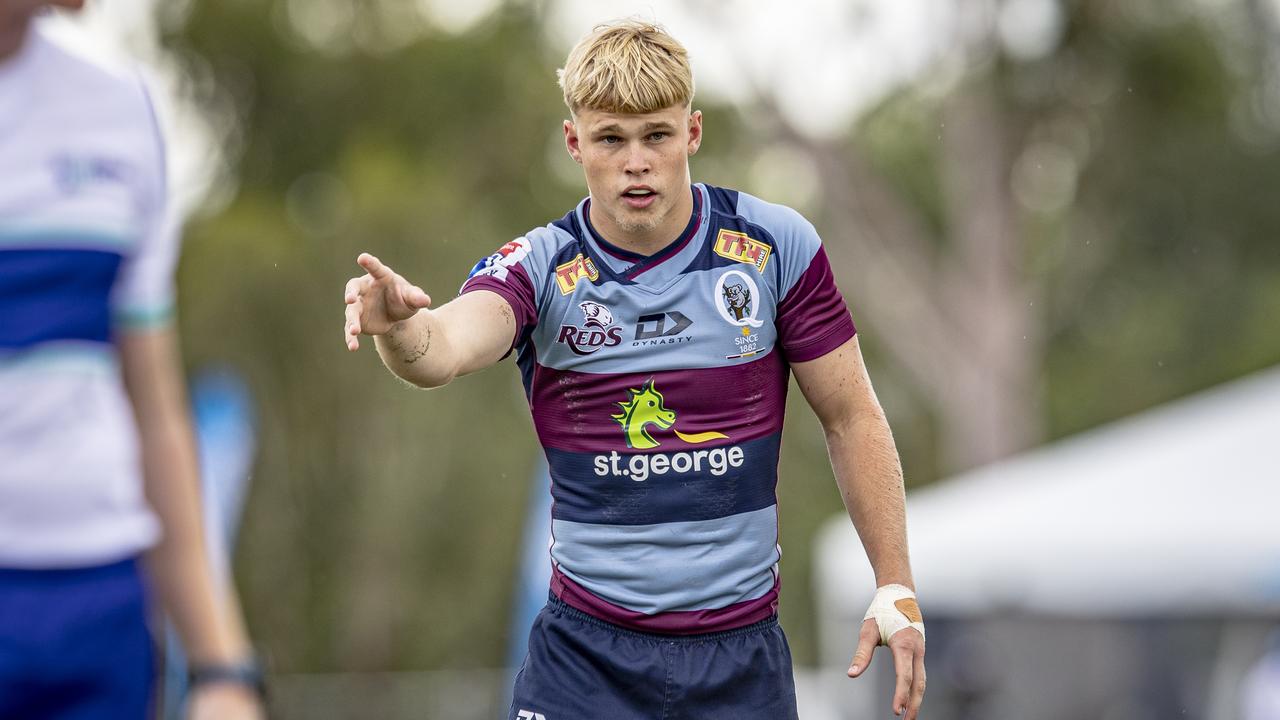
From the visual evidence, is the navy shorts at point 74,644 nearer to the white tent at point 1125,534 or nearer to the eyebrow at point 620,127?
the eyebrow at point 620,127

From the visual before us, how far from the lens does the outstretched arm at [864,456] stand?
4.26 m

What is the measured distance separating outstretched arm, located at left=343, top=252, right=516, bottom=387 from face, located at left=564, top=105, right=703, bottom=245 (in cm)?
41

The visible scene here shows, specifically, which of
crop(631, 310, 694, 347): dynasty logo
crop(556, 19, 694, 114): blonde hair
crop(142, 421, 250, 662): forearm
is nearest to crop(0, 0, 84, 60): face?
crop(142, 421, 250, 662): forearm

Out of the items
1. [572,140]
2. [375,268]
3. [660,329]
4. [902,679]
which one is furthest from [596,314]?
[902,679]

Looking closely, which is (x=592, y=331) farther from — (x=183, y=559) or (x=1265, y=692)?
(x=1265, y=692)

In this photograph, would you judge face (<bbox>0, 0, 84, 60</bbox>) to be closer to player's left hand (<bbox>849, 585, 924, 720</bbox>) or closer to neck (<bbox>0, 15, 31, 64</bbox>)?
neck (<bbox>0, 15, 31, 64</bbox>)

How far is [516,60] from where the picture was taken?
26.6 m

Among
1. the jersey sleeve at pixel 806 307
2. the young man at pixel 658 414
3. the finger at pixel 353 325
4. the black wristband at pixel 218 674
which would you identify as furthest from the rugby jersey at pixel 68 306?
the jersey sleeve at pixel 806 307

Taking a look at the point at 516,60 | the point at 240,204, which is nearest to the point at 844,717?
the point at 240,204

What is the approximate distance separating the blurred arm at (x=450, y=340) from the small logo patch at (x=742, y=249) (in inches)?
24.7

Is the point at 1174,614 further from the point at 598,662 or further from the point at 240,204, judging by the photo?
the point at 240,204

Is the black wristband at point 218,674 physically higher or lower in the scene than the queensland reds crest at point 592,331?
lower

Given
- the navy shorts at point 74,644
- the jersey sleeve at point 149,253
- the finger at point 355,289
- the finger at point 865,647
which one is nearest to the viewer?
the navy shorts at point 74,644

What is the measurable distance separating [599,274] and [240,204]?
20320 mm
